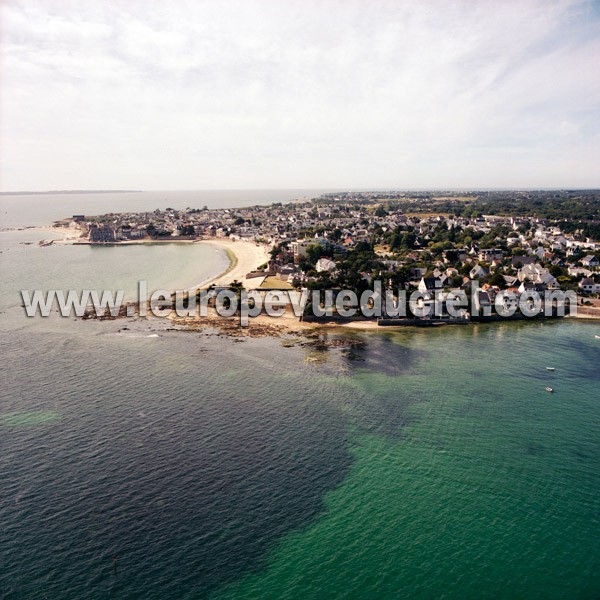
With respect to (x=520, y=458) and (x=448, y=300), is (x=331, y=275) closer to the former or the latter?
(x=448, y=300)

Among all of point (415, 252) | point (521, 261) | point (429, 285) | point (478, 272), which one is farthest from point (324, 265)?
point (521, 261)

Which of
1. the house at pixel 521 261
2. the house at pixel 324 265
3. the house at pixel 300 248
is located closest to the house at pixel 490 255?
the house at pixel 521 261

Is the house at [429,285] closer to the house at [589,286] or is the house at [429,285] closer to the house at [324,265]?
the house at [324,265]

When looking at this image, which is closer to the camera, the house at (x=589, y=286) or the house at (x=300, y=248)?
the house at (x=589, y=286)

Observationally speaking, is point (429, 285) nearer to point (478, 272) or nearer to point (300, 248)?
point (478, 272)

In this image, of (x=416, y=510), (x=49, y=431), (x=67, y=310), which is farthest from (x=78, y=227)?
(x=416, y=510)

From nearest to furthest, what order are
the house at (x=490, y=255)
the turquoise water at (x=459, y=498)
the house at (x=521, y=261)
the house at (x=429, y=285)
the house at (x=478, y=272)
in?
1. the turquoise water at (x=459, y=498)
2. the house at (x=429, y=285)
3. the house at (x=478, y=272)
4. the house at (x=521, y=261)
5. the house at (x=490, y=255)
